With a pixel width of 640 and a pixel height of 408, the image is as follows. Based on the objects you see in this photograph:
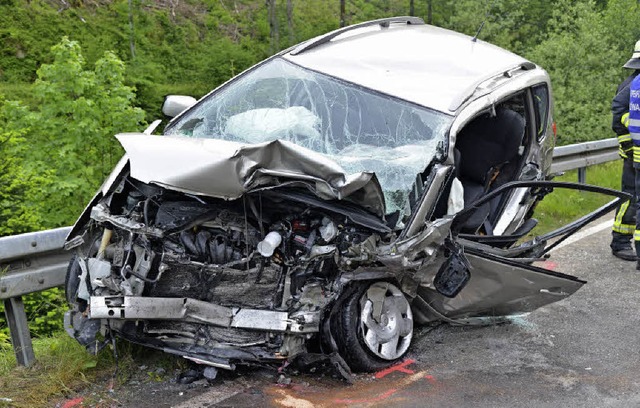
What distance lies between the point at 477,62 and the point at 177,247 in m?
2.59

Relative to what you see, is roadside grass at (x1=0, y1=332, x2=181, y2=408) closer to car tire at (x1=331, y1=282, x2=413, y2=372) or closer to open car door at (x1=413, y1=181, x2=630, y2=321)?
car tire at (x1=331, y1=282, x2=413, y2=372)

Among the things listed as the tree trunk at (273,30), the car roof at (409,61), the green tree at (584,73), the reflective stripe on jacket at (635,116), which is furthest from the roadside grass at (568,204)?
the tree trunk at (273,30)

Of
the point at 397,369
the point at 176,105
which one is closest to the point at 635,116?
the point at 397,369

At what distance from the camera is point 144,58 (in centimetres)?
2703

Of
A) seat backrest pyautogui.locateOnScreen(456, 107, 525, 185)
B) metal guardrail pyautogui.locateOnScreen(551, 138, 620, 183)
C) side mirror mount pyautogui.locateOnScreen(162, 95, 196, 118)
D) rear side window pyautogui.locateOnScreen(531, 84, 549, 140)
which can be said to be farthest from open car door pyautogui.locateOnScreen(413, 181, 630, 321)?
metal guardrail pyautogui.locateOnScreen(551, 138, 620, 183)

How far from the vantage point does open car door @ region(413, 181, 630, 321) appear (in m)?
3.94

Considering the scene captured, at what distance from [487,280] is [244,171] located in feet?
5.43

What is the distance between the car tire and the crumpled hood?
521 mm

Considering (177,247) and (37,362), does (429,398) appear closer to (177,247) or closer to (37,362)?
(177,247)

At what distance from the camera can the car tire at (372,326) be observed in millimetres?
3802

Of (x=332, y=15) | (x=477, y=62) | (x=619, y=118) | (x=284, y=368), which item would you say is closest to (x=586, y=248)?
(x=619, y=118)

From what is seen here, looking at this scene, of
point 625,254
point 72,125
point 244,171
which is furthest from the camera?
point 72,125

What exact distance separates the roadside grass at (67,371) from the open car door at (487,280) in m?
1.53

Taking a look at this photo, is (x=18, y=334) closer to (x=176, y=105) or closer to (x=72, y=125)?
(x=176, y=105)
